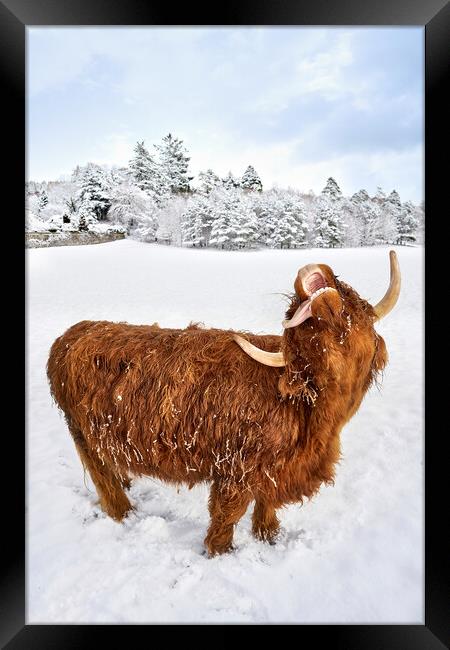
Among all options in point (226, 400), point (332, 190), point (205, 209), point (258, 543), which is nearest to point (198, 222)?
point (205, 209)

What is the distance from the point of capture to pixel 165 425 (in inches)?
91.0

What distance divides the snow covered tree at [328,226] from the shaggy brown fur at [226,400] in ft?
9.05

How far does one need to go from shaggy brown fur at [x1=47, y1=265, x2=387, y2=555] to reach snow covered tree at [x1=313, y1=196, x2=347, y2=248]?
2.76 m

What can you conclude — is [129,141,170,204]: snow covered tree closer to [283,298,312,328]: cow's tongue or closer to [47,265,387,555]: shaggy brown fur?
[47,265,387,555]: shaggy brown fur

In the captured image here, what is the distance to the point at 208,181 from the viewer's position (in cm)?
438

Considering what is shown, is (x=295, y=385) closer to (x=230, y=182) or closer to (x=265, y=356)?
(x=265, y=356)

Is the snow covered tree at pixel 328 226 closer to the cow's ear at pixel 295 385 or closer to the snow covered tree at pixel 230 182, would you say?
the snow covered tree at pixel 230 182

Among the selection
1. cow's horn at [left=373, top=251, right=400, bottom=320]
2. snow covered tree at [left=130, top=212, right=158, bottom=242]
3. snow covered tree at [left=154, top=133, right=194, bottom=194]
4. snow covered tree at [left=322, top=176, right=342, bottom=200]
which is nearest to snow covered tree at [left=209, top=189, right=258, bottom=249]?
snow covered tree at [left=154, top=133, right=194, bottom=194]

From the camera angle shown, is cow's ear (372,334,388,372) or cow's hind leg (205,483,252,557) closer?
cow's ear (372,334,388,372)

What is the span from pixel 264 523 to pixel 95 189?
533 cm

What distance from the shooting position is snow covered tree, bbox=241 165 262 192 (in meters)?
3.80

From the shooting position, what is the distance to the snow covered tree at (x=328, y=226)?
4.40 meters
